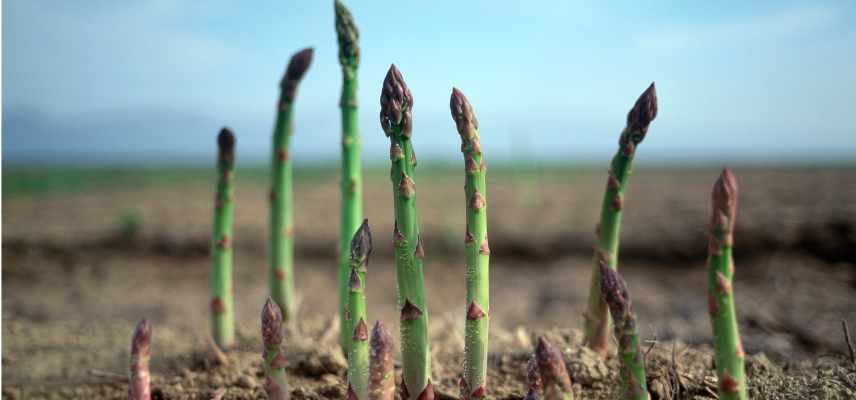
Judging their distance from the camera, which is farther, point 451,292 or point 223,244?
point 451,292

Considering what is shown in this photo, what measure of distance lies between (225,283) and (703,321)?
15.1 ft

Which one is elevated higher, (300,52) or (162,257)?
(300,52)

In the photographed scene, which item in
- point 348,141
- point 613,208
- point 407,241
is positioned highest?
point 348,141

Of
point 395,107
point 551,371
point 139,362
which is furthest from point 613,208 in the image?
point 139,362

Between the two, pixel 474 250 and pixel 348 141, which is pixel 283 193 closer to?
pixel 348 141

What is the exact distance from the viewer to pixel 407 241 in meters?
2.34

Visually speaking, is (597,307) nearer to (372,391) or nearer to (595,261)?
(595,261)

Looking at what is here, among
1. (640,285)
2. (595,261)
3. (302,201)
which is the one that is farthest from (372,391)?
(302,201)

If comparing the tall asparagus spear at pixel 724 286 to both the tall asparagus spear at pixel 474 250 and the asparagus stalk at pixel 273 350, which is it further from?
the asparagus stalk at pixel 273 350

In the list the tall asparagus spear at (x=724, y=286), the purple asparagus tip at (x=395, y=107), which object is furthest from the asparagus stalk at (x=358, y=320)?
the tall asparagus spear at (x=724, y=286)

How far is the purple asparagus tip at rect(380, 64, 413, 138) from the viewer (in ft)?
7.79

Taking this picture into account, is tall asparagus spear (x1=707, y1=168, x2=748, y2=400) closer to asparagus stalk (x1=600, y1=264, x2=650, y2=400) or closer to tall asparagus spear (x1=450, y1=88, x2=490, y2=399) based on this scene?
asparagus stalk (x1=600, y1=264, x2=650, y2=400)

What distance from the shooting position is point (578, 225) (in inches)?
420

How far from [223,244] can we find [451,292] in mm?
4880
